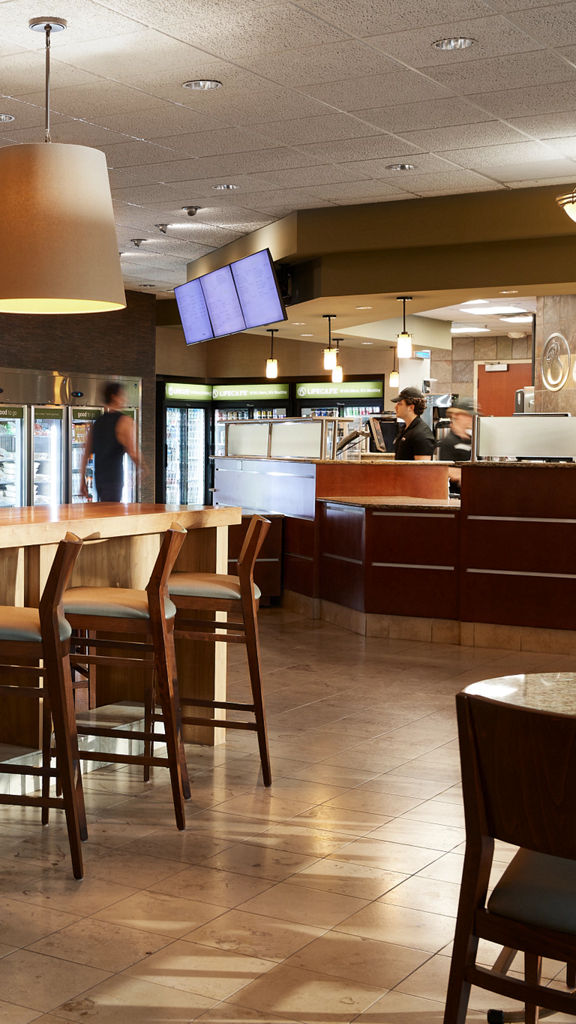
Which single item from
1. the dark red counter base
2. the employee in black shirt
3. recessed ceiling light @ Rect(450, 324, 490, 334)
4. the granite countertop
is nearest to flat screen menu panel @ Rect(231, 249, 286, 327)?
the employee in black shirt

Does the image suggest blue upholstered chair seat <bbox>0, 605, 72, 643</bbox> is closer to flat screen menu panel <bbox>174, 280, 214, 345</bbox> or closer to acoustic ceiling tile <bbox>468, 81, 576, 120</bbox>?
acoustic ceiling tile <bbox>468, 81, 576, 120</bbox>

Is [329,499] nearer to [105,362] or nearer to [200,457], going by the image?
[105,362]

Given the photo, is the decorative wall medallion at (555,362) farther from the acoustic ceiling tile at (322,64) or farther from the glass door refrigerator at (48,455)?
the glass door refrigerator at (48,455)

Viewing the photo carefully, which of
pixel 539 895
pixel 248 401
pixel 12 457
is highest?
pixel 248 401

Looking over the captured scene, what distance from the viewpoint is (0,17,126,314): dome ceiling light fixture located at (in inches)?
162

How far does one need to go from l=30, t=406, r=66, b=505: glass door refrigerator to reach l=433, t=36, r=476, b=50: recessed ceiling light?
664cm

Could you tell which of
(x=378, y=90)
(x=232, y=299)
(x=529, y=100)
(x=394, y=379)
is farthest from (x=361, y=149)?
(x=394, y=379)

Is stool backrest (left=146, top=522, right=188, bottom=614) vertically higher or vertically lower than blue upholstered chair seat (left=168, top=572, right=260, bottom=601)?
higher

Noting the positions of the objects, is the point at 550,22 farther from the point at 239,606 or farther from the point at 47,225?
the point at 239,606

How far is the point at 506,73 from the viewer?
549 centimetres

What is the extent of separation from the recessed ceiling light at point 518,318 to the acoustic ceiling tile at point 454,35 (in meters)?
9.06

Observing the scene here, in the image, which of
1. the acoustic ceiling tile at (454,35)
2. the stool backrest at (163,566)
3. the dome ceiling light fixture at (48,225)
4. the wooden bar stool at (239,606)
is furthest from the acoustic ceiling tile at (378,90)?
the stool backrest at (163,566)

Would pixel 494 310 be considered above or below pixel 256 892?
above

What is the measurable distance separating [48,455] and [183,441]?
4.86 meters
